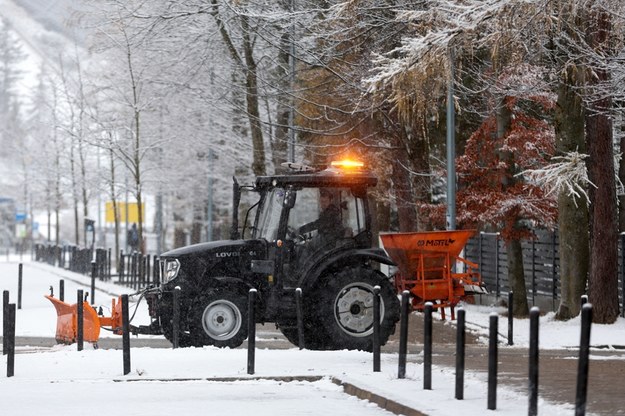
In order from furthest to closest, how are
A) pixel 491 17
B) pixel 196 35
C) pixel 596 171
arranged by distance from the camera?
pixel 196 35 < pixel 596 171 < pixel 491 17

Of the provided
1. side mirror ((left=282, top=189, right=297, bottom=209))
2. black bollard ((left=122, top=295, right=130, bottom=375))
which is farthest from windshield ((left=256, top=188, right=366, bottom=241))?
black bollard ((left=122, top=295, right=130, bottom=375))

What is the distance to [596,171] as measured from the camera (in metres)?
23.5

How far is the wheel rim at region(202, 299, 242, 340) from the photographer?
741 inches

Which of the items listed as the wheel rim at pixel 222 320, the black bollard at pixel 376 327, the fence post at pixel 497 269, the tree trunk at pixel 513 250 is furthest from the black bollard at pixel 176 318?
the fence post at pixel 497 269

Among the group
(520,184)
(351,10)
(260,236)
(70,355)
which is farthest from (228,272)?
(520,184)

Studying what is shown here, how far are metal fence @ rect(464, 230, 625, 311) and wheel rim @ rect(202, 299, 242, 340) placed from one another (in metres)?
9.32

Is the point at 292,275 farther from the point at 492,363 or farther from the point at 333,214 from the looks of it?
the point at 492,363

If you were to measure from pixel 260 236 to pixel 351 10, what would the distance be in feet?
12.7

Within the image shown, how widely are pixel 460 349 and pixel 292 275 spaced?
24.3 feet

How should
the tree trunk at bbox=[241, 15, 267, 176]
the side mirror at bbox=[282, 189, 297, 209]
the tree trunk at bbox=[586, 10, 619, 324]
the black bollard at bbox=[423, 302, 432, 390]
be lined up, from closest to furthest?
the black bollard at bbox=[423, 302, 432, 390] → the side mirror at bbox=[282, 189, 297, 209] → the tree trunk at bbox=[586, 10, 619, 324] → the tree trunk at bbox=[241, 15, 267, 176]

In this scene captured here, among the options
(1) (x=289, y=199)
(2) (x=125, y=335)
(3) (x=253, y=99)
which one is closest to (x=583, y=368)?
(2) (x=125, y=335)

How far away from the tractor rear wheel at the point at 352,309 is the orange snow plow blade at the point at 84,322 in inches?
114

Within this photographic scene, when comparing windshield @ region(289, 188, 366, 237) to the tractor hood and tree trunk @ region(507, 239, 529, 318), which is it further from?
tree trunk @ region(507, 239, 529, 318)

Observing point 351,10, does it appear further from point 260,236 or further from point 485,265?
point 485,265
